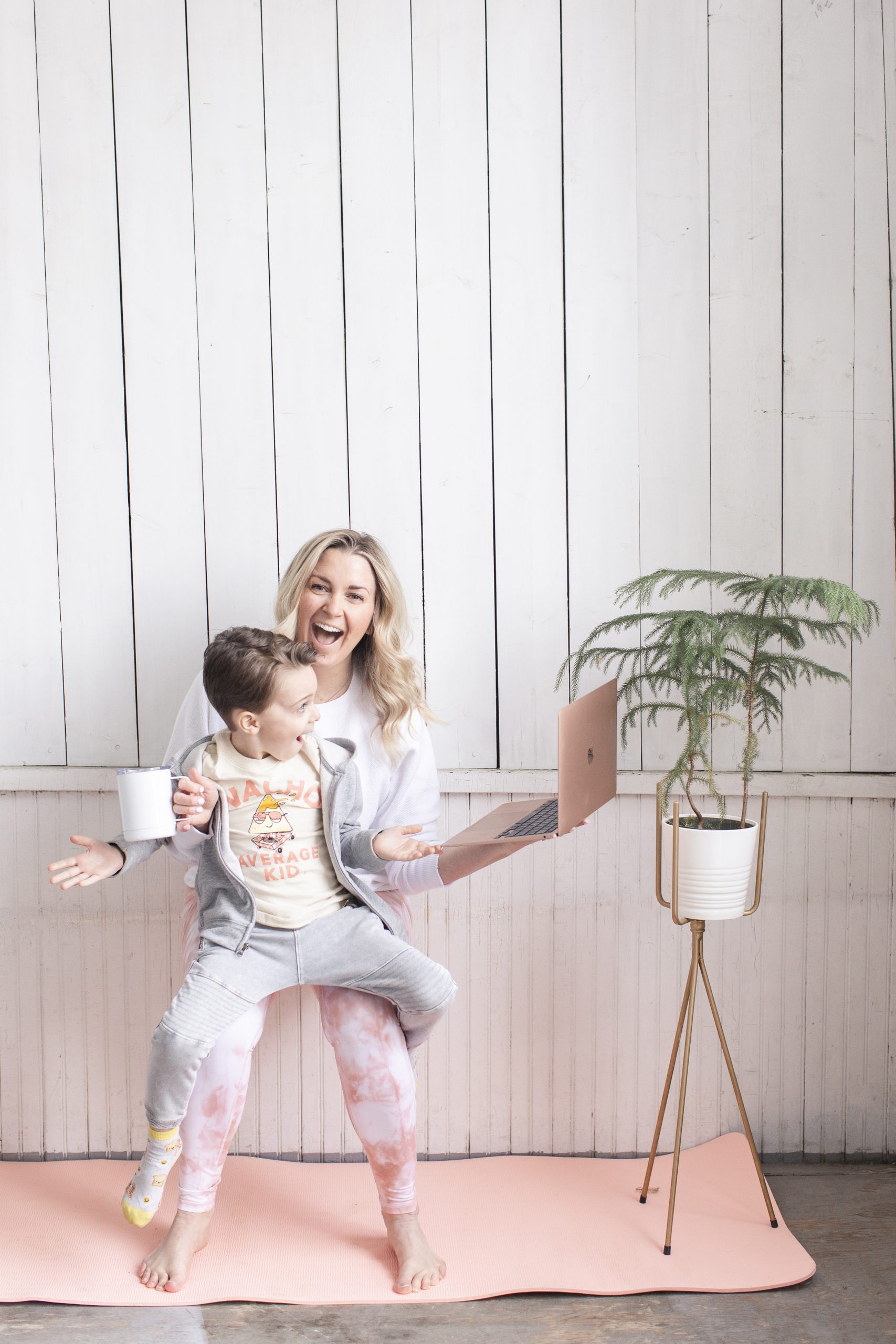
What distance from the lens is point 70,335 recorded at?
206cm

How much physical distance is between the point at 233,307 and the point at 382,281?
1.04 ft

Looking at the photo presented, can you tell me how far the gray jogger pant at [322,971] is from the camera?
166cm

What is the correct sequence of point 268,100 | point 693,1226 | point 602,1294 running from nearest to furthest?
point 602,1294 < point 693,1226 < point 268,100

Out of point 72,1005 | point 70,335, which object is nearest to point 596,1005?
point 72,1005

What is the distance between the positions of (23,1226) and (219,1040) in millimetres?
612

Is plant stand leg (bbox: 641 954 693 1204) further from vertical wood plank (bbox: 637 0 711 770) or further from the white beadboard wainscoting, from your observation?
vertical wood plank (bbox: 637 0 711 770)

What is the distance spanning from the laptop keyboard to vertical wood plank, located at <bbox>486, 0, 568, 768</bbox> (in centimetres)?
38

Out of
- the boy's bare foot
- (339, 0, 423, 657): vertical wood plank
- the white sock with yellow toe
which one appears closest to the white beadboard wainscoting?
the boy's bare foot

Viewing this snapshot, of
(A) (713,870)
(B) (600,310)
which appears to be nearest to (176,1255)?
(A) (713,870)

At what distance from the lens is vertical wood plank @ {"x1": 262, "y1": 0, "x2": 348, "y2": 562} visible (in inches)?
79.3

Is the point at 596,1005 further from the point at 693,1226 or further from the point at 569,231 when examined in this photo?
the point at 569,231

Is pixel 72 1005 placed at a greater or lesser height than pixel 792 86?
lesser

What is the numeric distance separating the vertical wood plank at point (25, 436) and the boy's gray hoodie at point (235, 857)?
462 millimetres

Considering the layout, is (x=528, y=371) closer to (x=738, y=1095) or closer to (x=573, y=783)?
(x=573, y=783)
